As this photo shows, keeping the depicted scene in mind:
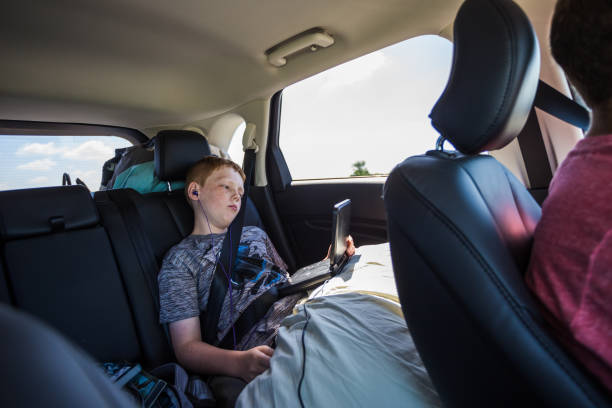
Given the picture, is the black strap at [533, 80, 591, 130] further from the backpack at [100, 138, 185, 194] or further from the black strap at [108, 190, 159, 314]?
the backpack at [100, 138, 185, 194]

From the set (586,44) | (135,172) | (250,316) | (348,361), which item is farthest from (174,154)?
(586,44)

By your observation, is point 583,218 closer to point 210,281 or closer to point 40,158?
point 210,281

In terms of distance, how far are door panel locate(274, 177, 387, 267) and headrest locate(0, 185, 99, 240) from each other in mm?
1315

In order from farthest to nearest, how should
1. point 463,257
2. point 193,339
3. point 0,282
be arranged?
point 193,339
point 0,282
point 463,257

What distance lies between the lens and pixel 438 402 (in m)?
0.64

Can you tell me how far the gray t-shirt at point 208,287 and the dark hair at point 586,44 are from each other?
46.6 inches

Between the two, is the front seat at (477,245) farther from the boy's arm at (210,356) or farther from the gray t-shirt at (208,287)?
the gray t-shirt at (208,287)

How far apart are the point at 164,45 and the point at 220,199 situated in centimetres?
86

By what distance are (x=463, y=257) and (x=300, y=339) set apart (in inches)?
18.4

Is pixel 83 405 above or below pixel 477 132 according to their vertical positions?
below

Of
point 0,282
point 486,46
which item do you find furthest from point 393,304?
point 0,282

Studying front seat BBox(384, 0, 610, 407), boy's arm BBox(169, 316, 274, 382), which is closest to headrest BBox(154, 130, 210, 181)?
boy's arm BBox(169, 316, 274, 382)

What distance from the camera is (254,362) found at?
96cm

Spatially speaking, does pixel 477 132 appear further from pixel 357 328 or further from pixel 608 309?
pixel 357 328
